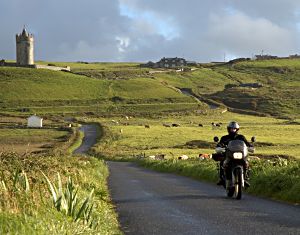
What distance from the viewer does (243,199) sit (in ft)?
47.7

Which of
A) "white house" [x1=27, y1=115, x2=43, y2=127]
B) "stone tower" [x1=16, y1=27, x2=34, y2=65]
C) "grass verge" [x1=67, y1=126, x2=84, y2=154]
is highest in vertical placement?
"stone tower" [x1=16, y1=27, x2=34, y2=65]

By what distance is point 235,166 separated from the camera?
Result: 48.4ft

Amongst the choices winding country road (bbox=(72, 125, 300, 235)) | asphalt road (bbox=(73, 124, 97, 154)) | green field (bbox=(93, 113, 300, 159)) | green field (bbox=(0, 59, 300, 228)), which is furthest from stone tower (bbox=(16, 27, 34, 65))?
winding country road (bbox=(72, 125, 300, 235))

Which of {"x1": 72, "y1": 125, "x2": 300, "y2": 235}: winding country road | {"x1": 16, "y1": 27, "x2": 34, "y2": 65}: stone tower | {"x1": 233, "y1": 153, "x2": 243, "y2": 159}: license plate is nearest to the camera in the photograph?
{"x1": 72, "y1": 125, "x2": 300, "y2": 235}: winding country road

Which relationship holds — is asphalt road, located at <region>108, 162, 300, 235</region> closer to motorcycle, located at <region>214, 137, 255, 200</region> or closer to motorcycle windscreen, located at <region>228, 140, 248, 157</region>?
motorcycle, located at <region>214, 137, 255, 200</region>

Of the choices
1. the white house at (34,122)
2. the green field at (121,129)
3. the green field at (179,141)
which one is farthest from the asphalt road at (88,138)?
the white house at (34,122)

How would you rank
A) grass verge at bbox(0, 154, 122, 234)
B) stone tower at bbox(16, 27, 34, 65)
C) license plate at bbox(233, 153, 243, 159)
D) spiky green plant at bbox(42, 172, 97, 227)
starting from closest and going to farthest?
1. grass verge at bbox(0, 154, 122, 234)
2. spiky green plant at bbox(42, 172, 97, 227)
3. license plate at bbox(233, 153, 243, 159)
4. stone tower at bbox(16, 27, 34, 65)

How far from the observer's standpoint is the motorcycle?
14.5m

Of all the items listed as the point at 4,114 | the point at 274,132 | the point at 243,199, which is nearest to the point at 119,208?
the point at 243,199

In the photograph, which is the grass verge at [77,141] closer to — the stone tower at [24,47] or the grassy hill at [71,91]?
the grassy hill at [71,91]

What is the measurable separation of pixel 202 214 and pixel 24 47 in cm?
18710

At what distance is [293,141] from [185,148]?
14474mm

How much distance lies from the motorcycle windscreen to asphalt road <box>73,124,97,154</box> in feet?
166

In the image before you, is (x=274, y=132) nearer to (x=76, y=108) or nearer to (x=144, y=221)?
(x=76, y=108)
